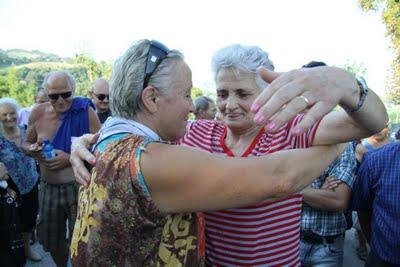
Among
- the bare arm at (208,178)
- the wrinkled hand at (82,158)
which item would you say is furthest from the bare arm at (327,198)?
the wrinkled hand at (82,158)

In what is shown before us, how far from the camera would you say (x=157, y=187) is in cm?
120

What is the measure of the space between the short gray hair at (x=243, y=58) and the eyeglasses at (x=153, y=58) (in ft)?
1.49

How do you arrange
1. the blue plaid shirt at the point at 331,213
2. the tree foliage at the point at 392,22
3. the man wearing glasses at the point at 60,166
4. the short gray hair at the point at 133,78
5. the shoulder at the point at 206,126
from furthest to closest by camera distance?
the tree foliage at the point at 392,22 < the man wearing glasses at the point at 60,166 < the blue plaid shirt at the point at 331,213 < the shoulder at the point at 206,126 < the short gray hair at the point at 133,78

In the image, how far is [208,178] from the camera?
119 cm

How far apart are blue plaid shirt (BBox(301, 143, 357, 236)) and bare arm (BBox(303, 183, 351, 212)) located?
127 millimetres

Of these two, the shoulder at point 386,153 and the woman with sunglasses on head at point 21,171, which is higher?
the shoulder at point 386,153

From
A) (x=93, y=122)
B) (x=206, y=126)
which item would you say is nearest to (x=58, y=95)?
Answer: (x=93, y=122)

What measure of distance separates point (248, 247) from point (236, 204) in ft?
1.90

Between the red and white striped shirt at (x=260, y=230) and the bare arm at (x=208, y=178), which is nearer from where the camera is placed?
the bare arm at (x=208, y=178)

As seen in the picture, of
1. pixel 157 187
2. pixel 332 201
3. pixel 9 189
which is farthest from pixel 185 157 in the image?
pixel 9 189

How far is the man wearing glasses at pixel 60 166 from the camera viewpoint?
13.1 feet

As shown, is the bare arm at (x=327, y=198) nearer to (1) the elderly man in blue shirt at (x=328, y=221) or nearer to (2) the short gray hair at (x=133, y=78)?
(1) the elderly man in blue shirt at (x=328, y=221)

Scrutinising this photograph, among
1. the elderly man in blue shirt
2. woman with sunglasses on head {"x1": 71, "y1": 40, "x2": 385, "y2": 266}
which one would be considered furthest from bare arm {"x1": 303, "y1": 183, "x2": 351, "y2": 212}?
woman with sunglasses on head {"x1": 71, "y1": 40, "x2": 385, "y2": 266}

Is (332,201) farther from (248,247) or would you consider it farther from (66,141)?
(66,141)
